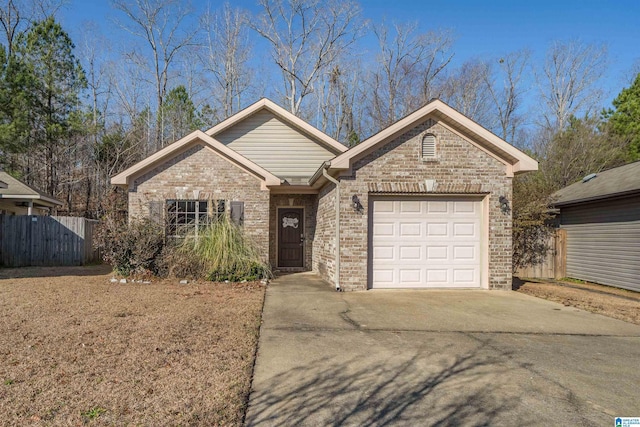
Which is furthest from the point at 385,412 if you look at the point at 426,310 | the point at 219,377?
the point at 426,310

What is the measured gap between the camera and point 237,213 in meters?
11.7

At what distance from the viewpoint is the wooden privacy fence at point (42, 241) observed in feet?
46.8

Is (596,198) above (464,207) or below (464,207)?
above

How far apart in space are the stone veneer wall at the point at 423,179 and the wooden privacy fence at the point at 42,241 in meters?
10.9

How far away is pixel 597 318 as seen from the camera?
7.14m

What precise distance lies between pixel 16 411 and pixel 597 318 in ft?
27.0

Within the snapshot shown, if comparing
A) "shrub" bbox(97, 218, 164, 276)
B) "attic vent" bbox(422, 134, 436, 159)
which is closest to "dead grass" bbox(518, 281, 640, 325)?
"attic vent" bbox(422, 134, 436, 159)

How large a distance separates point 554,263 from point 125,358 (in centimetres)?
1336

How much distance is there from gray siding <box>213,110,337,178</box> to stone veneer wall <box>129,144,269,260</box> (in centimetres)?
214

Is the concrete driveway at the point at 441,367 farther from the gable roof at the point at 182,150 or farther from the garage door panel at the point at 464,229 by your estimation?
the gable roof at the point at 182,150

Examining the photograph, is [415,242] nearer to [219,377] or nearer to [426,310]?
[426,310]

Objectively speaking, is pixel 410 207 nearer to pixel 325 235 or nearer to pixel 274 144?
pixel 325 235

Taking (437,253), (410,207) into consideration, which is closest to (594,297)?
(437,253)

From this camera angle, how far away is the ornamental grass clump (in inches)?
421
